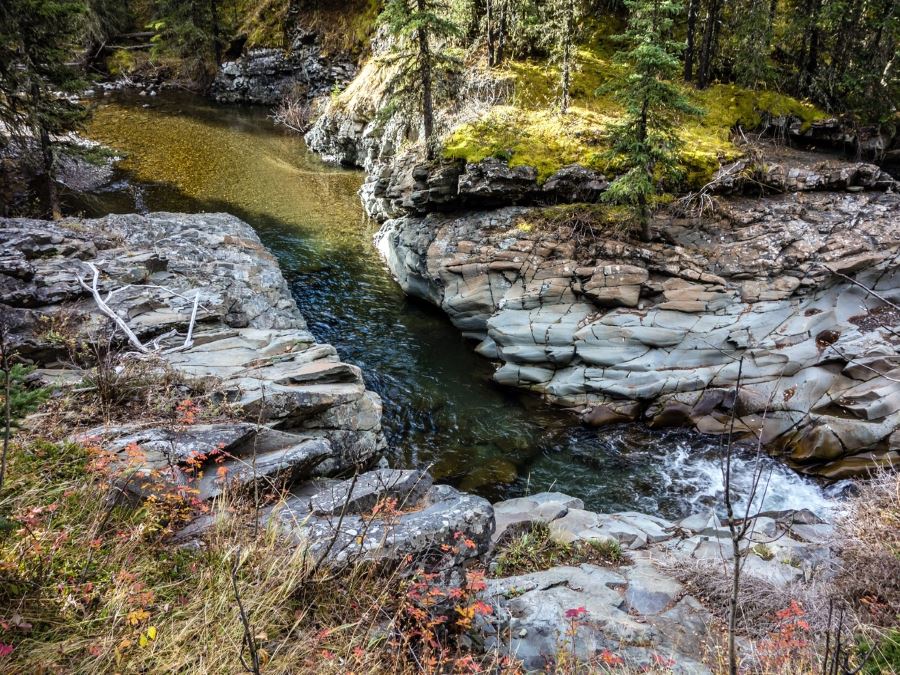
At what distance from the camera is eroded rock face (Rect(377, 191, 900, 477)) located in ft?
34.6

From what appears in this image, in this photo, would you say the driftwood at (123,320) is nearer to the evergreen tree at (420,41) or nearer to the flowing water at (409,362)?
the flowing water at (409,362)

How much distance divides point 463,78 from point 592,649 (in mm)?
19750

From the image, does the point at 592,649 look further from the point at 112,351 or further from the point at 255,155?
the point at 255,155

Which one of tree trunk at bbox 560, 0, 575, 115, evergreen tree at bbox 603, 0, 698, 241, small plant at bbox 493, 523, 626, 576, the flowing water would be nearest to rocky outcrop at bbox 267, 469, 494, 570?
small plant at bbox 493, 523, 626, 576

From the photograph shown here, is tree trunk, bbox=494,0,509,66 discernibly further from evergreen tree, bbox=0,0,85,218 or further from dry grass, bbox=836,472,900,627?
dry grass, bbox=836,472,900,627

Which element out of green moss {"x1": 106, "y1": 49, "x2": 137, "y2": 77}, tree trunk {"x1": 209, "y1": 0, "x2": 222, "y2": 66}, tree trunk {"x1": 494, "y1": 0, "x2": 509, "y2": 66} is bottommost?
tree trunk {"x1": 494, "y1": 0, "x2": 509, "y2": 66}

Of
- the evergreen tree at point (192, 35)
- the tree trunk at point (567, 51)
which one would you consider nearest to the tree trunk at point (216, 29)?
the evergreen tree at point (192, 35)

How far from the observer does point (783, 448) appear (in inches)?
412

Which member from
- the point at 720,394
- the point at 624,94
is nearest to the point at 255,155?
the point at 624,94

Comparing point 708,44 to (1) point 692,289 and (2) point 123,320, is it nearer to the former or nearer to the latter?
(1) point 692,289

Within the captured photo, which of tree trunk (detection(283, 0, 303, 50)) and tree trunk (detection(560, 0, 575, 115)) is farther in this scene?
tree trunk (detection(283, 0, 303, 50))

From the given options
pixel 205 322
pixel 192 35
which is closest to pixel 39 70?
pixel 205 322

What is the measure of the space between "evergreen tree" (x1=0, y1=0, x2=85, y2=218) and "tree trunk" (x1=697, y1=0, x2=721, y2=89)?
20829 mm

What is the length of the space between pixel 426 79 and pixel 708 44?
10641 millimetres
